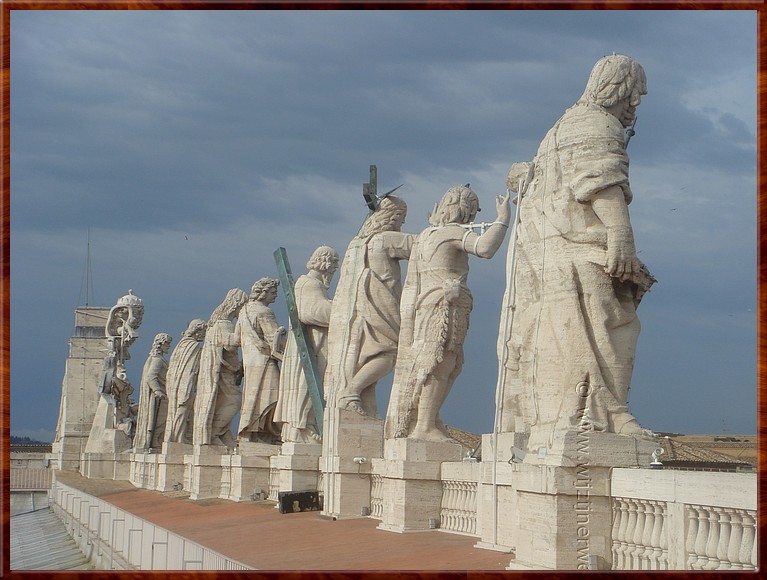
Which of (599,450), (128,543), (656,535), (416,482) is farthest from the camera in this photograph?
(128,543)

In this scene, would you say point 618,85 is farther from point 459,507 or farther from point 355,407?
point 355,407

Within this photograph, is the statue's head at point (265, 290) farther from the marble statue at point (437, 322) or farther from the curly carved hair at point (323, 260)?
the marble statue at point (437, 322)

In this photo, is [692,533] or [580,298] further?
[580,298]

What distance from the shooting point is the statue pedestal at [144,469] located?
30859 millimetres

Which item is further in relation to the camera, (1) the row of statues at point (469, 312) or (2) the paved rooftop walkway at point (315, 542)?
(2) the paved rooftop walkway at point (315, 542)

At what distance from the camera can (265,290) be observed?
2264 centimetres

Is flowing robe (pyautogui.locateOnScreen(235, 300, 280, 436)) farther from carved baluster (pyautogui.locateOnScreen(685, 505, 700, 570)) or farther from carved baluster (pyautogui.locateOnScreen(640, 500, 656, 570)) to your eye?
carved baluster (pyautogui.locateOnScreen(685, 505, 700, 570))

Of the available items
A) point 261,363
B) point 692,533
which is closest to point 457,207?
point 692,533

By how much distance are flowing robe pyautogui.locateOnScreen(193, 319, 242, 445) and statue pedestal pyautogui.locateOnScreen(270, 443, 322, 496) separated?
6973 mm

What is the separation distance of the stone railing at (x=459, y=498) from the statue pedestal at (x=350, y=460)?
262 cm

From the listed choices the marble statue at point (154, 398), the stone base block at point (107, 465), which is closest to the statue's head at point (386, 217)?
the marble statue at point (154, 398)

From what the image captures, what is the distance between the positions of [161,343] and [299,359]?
56.1 feet

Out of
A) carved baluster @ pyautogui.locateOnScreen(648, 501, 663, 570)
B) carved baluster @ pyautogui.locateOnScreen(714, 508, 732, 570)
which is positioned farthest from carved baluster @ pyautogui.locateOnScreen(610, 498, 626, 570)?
carved baluster @ pyautogui.locateOnScreen(714, 508, 732, 570)

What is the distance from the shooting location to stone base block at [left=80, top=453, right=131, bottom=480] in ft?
118
